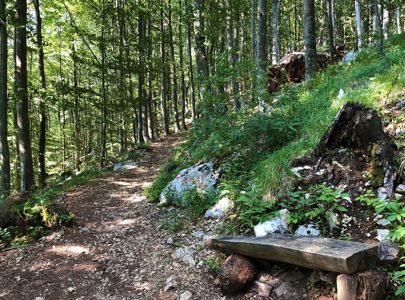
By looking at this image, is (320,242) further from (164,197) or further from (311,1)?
(311,1)

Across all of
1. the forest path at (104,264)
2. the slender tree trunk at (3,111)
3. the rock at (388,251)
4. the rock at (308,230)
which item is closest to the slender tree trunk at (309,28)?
the forest path at (104,264)

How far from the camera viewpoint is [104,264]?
5738 mm

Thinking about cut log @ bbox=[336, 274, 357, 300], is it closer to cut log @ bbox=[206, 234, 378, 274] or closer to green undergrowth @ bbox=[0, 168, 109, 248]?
cut log @ bbox=[206, 234, 378, 274]

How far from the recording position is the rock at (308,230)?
472 cm

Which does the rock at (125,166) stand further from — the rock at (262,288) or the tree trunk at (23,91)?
the rock at (262,288)

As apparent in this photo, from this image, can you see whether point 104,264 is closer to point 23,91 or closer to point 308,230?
point 308,230

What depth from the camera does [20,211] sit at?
6801 mm

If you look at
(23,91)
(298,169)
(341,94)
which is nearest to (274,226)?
(298,169)

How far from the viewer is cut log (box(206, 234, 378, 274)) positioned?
11.8 feet

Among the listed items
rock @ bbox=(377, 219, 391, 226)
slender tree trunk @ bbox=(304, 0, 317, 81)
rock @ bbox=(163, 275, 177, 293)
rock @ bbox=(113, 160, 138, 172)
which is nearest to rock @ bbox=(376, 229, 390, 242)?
rock @ bbox=(377, 219, 391, 226)

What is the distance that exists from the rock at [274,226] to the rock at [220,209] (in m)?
1.22

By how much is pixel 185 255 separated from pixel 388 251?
2955 millimetres

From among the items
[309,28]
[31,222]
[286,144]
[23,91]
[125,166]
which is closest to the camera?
[31,222]

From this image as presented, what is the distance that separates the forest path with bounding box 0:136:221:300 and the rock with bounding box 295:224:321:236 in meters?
1.38
